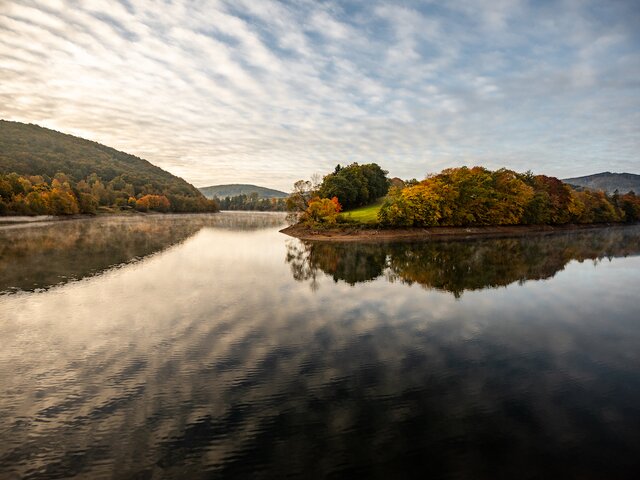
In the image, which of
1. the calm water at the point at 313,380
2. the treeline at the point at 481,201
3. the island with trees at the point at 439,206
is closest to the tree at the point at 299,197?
the island with trees at the point at 439,206

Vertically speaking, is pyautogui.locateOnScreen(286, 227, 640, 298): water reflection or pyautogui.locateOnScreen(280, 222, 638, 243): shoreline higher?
pyautogui.locateOnScreen(280, 222, 638, 243): shoreline

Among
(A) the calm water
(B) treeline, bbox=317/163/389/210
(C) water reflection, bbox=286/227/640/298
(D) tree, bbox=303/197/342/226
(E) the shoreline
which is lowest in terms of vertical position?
(A) the calm water

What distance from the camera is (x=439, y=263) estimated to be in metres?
50.2

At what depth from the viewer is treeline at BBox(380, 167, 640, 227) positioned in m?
92.1

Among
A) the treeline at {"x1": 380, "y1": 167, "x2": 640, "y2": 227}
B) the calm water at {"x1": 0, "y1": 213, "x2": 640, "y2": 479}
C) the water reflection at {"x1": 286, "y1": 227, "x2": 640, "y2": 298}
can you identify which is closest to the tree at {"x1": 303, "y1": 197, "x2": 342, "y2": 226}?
the treeline at {"x1": 380, "y1": 167, "x2": 640, "y2": 227}

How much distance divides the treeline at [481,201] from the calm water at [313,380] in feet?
193

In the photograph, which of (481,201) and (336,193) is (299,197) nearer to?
(336,193)

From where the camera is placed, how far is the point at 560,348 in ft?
66.4

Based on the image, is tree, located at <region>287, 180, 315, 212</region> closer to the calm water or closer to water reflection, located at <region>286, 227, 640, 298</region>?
water reflection, located at <region>286, 227, 640, 298</region>

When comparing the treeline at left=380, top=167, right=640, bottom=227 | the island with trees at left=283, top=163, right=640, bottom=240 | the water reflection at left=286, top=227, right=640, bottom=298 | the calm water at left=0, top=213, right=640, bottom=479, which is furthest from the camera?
the treeline at left=380, top=167, right=640, bottom=227

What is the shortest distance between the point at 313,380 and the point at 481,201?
343ft

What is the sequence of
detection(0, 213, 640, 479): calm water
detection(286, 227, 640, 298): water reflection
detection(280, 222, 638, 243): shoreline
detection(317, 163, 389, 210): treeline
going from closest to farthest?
detection(0, 213, 640, 479): calm water, detection(286, 227, 640, 298): water reflection, detection(280, 222, 638, 243): shoreline, detection(317, 163, 389, 210): treeline

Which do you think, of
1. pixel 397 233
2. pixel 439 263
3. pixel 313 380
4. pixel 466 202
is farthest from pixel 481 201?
pixel 313 380

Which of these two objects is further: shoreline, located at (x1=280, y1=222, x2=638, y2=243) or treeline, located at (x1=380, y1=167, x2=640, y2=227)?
treeline, located at (x1=380, y1=167, x2=640, y2=227)
